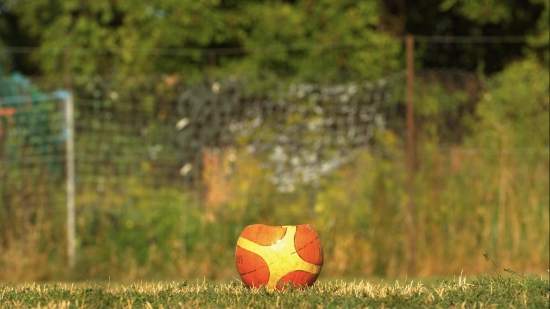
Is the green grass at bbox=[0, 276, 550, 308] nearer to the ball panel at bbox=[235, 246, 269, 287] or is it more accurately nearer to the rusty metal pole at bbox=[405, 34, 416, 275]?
the ball panel at bbox=[235, 246, 269, 287]

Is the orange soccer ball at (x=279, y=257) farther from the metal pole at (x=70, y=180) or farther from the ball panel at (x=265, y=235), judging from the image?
the metal pole at (x=70, y=180)

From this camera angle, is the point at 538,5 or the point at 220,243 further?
the point at 538,5

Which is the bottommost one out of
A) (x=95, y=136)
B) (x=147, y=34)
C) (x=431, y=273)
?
(x=431, y=273)

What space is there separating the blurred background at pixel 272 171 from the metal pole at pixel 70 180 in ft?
0.08

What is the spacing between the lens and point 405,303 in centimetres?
574

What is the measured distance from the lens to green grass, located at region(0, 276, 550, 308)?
5695mm

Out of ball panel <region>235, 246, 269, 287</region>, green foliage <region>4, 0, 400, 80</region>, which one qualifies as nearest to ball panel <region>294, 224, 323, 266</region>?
ball panel <region>235, 246, 269, 287</region>

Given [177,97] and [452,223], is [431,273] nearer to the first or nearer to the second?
[452,223]

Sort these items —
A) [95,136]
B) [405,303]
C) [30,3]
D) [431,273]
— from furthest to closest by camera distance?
[30,3], [95,136], [431,273], [405,303]

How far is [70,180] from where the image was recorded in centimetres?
1227

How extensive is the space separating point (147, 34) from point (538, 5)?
23.3ft

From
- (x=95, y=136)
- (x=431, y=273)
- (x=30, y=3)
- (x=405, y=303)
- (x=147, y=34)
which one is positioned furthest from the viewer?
(x=30, y=3)

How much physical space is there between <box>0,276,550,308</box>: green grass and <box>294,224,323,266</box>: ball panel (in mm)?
194

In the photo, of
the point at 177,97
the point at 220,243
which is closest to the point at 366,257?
the point at 220,243
